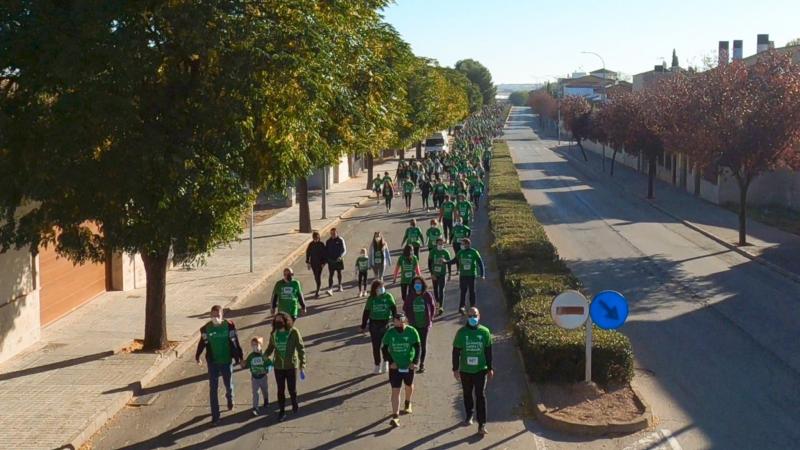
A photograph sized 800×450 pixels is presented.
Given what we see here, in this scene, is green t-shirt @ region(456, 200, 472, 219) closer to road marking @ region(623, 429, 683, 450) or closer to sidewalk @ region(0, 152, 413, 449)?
sidewalk @ region(0, 152, 413, 449)

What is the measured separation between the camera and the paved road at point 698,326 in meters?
11.5

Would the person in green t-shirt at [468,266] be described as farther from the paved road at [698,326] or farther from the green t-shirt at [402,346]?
the green t-shirt at [402,346]

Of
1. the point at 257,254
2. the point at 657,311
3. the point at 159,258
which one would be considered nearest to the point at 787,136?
the point at 657,311

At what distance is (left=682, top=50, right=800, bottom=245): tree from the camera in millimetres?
26875

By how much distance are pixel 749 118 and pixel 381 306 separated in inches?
692

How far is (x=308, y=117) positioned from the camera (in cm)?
1408

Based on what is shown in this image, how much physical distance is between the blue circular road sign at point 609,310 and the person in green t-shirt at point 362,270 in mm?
8265

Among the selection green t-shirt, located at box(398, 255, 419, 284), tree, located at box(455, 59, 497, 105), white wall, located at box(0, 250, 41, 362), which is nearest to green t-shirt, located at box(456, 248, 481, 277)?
green t-shirt, located at box(398, 255, 419, 284)

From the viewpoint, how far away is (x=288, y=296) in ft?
50.8

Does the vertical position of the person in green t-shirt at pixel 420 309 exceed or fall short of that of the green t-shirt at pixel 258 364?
it exceeds it

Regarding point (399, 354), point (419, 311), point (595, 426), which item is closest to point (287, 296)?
point (419, 311)

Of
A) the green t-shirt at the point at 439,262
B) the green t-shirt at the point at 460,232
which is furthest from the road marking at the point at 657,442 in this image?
the green t-shirt at the point at 460,232

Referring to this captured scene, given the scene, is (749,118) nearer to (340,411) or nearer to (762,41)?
(340,411)

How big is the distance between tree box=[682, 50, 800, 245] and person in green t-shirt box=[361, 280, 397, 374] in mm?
17034
